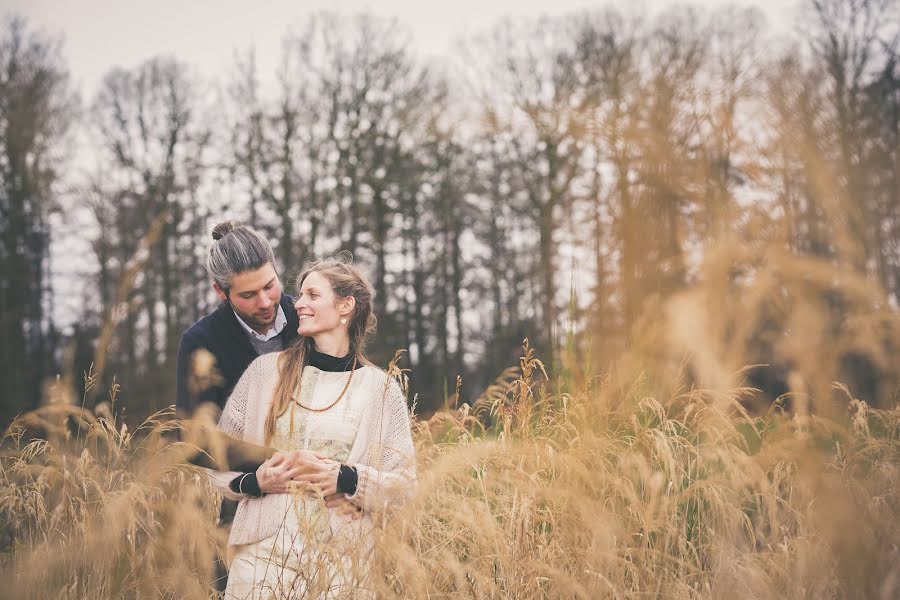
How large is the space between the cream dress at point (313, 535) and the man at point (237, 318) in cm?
50

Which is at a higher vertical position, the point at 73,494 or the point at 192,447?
the point at 192,447

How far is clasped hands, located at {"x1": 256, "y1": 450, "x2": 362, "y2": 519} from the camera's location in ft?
7.78

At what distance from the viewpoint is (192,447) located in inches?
88.1

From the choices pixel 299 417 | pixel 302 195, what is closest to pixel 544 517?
pixel 299 417

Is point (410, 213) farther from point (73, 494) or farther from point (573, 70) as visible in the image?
point (73, 494)

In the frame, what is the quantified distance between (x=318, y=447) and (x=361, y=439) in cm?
16

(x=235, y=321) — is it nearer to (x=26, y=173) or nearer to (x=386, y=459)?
(x=386, y=459)

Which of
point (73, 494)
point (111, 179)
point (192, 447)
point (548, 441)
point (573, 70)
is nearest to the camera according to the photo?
point (192, 447)

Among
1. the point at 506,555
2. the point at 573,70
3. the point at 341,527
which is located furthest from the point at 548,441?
the point at 573,70

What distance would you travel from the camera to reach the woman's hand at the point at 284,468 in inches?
93.3

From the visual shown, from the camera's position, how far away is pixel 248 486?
2.49 metres

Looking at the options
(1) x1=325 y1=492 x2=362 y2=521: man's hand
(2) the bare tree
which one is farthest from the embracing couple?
(2) the bare tree

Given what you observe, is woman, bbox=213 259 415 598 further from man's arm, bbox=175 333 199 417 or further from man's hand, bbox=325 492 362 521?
man's arm, bbox=175 333 199 417

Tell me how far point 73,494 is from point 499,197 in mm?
15011
